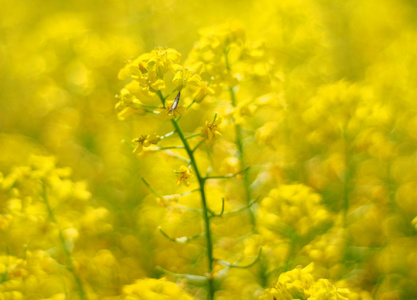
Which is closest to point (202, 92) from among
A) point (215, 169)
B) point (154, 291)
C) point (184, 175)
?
point (184, 175)

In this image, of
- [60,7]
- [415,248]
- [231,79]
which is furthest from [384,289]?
[60,7]

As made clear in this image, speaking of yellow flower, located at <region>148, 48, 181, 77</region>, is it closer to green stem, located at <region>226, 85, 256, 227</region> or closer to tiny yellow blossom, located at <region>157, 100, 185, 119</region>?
tiny yellow blossom, located at <region>157, 100, 185, 119</region>

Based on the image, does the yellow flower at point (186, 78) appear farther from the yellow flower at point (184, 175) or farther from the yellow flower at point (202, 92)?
the yellow flower at point (184, 175)

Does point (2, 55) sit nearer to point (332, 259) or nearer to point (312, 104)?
point (312, 104)

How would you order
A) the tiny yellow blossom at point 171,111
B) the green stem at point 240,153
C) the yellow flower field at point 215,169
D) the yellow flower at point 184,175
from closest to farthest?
the tiny yellow blossom at point 171,111, the yellow flower at point 184,175, the yellow flower field at point 215,169, the green stem at point 240,153

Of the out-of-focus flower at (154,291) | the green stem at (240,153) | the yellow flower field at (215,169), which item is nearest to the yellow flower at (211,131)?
the yellow flower field at (215,169)

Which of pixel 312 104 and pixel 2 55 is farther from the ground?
pixel 2 55

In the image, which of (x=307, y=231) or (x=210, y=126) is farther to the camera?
(x=307, y=231)

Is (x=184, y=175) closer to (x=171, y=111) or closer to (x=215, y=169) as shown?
(x=171, y=111)
